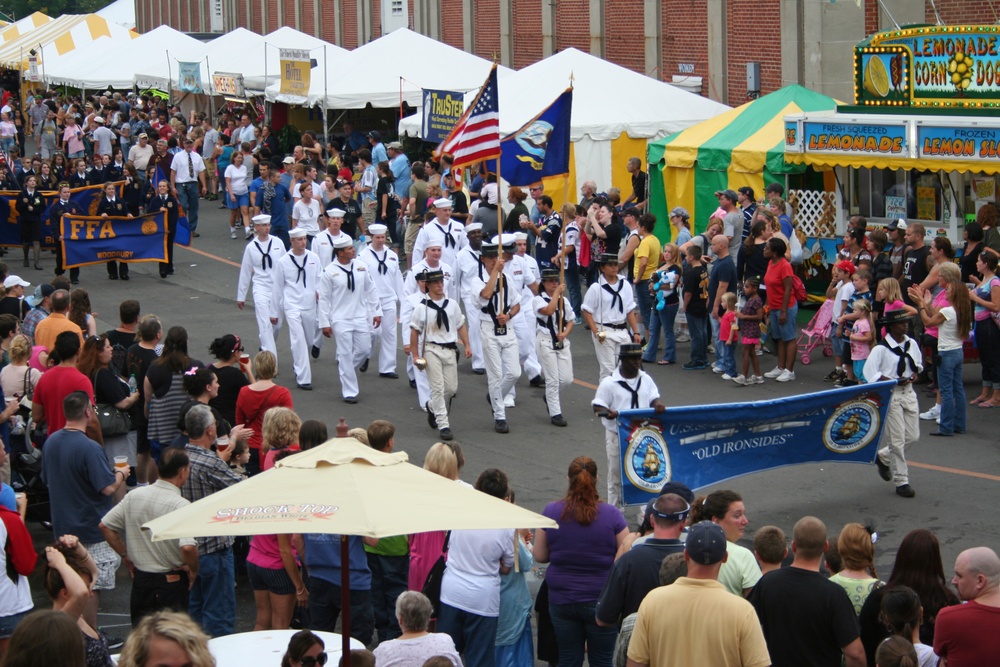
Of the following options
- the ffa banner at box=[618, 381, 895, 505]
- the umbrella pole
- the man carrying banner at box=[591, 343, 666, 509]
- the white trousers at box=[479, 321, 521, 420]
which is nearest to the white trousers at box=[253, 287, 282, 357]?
the white trousers at box=[479, 321, 521, 420]

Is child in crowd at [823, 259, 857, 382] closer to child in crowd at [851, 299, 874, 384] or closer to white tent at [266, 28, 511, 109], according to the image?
child in crowd at [851, 299, 874, 384]

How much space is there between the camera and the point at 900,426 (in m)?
10.9

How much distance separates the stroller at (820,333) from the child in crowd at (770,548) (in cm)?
921

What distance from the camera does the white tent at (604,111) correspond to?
2236 centimetres

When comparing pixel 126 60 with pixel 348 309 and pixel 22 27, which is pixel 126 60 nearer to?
pixel 22 27

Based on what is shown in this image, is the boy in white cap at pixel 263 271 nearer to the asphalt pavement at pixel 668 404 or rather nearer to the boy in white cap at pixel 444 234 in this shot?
the asphalt pavement at pixel 668 404

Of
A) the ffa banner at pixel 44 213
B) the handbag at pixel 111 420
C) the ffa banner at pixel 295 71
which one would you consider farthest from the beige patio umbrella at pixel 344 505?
the ffa banner at pixel 295 71

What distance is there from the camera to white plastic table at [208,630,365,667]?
6.11 m

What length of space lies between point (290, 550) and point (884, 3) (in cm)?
1737

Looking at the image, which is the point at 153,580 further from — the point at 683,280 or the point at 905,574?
the point at 683,280

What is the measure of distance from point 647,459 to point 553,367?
3.42m

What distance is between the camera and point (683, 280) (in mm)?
15406

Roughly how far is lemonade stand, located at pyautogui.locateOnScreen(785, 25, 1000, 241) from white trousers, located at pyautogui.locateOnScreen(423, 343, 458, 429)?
7.28m

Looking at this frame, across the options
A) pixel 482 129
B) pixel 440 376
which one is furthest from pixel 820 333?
pixel 440 376
